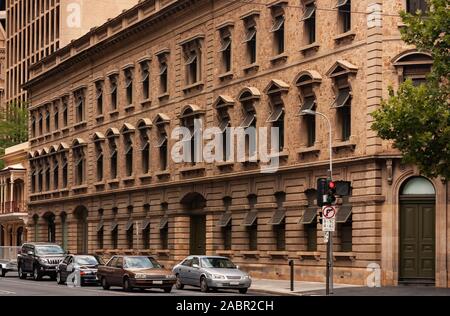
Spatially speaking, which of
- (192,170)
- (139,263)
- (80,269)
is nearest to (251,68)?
(192,170)

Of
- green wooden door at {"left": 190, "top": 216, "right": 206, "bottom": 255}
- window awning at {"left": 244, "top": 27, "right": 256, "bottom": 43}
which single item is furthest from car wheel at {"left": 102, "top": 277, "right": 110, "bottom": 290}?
window awning at {"left": 244, "top": 27, "right": 256, "bottom": 43}

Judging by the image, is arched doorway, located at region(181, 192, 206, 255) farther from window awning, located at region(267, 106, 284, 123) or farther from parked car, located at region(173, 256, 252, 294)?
parked car, located at region(173, 256, 252, 294)

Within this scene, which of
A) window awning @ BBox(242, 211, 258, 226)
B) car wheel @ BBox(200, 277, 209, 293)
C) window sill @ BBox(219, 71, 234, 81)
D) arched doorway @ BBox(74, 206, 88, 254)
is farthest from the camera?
arched doorway @ BBox(74, 206, 88, 254)

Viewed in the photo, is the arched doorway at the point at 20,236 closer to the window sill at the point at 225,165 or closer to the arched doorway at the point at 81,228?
the arched doorway at the point at 81,228

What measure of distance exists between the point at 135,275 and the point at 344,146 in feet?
33.9

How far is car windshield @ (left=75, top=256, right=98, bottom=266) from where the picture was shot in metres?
42.7

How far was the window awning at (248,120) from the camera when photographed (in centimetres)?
4712

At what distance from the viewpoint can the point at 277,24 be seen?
45.9m

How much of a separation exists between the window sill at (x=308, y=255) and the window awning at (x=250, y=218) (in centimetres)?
401

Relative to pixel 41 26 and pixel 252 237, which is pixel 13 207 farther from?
pixel 252 237

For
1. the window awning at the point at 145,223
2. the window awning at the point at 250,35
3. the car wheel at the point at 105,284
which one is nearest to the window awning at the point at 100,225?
the window awning at the point at 145,223

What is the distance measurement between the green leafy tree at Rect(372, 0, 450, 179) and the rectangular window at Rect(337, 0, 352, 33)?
9.99 metres

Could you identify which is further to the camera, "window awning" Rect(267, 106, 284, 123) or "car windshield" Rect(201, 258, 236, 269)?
"window awning" Rect(267, 106, 284, 123)

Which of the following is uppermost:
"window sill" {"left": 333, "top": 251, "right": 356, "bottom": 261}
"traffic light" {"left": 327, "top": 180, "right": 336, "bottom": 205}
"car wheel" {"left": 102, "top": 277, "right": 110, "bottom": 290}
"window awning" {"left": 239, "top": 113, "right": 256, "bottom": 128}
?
"window awning" {"left": 239, "top": 113, "right": 256, "bottom": 128}
